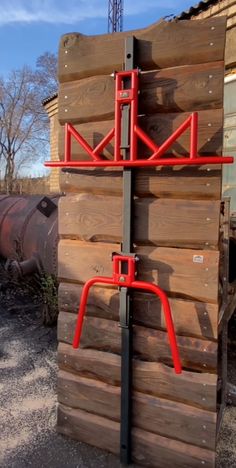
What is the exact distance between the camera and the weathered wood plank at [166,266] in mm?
2113

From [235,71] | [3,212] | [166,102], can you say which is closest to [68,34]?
[166,102]

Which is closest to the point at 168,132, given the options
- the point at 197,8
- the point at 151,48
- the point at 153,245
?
the point at 151,48

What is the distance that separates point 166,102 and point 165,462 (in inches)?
81.9

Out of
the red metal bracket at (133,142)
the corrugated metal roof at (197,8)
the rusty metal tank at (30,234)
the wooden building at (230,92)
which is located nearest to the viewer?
the red metal bracket at (133,142)

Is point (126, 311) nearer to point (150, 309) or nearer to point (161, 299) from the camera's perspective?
point (150, 309)

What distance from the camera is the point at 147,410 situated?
236 cm

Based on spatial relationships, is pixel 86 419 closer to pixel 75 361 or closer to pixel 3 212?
pixel 75 361

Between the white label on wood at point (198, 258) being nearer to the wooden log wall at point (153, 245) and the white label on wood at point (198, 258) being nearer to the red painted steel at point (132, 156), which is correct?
the wooden log wall at point (153, 245)

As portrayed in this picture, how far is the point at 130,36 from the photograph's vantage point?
7.04 ft

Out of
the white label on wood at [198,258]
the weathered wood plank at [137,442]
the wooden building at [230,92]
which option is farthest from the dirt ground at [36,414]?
the wooden building at [230,92]

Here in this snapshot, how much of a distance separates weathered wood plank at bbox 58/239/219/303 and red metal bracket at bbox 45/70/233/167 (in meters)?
0.49

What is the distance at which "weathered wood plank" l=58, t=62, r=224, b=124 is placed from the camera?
2.02 meters

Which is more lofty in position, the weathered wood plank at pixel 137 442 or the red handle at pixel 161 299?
the red handle at pixel 161 299

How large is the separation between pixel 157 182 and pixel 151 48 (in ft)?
2.36
